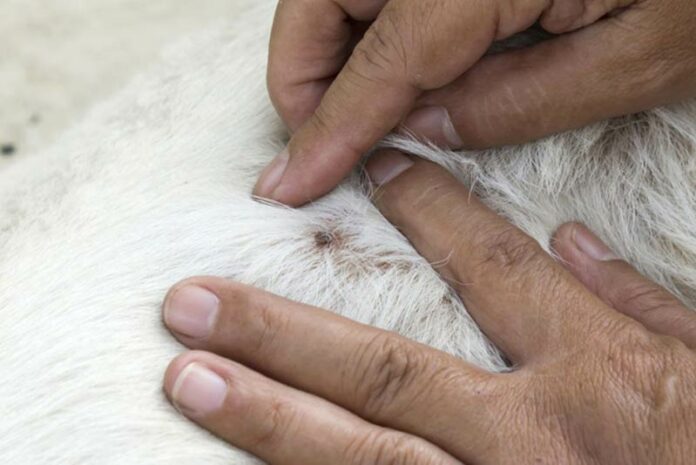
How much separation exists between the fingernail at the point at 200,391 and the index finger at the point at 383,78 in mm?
279

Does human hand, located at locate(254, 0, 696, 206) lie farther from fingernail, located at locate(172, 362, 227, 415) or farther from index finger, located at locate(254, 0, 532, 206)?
fingernail, located at locate(172, 362, 227, 415)

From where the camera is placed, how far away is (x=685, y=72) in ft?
3.77

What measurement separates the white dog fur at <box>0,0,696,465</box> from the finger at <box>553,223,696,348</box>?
3cm

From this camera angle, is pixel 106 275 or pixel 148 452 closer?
pixel 148 452

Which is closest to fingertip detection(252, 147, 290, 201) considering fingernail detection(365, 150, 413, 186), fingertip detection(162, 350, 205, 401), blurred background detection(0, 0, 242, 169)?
fingernail detection(365, 150, 413, 186)

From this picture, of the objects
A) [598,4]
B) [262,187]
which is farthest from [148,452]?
[598,4]

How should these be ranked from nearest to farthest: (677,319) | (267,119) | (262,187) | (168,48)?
(677,319), (262,187), (267,119), (168,48)

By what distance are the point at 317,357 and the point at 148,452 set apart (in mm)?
201

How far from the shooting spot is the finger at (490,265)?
41.6 inches

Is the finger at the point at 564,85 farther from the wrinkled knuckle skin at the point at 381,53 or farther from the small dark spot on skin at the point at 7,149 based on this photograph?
the small dark spot on skin at the point at 7,149

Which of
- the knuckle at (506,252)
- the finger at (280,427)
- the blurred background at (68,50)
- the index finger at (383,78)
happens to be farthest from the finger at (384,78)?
the blurred background at (68,50)

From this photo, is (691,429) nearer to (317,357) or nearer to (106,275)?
(317,357)

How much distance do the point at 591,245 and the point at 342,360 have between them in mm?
363

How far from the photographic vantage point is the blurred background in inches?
94.5
